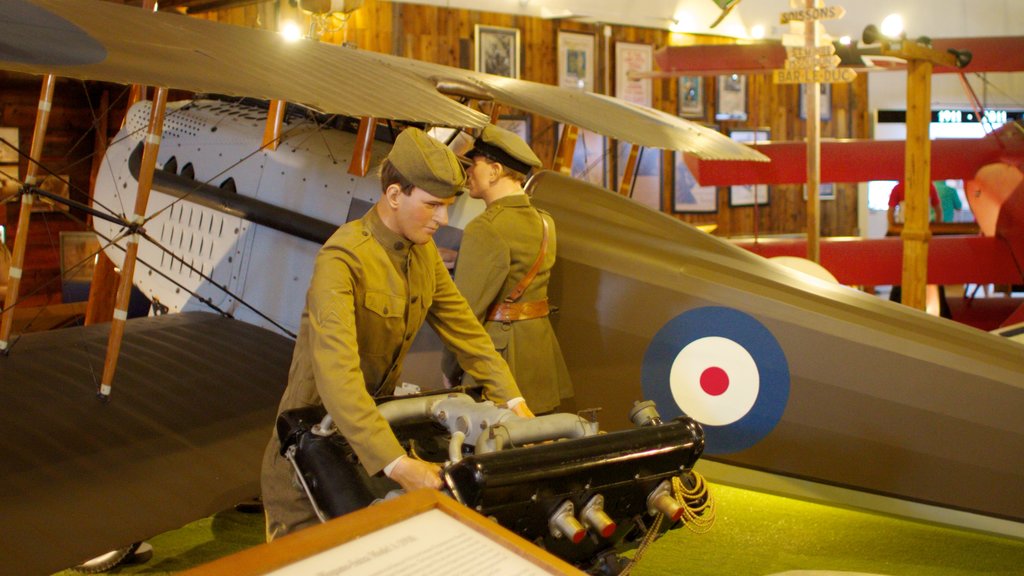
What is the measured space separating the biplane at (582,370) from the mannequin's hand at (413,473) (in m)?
1.10

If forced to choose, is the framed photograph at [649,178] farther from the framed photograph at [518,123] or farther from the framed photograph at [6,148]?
the framed photograph at [6,148]

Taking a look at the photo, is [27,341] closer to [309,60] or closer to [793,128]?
[309,60]

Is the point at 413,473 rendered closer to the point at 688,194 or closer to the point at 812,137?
the point at 812,137

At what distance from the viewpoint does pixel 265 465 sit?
7.93 feet

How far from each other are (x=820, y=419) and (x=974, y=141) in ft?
26.4

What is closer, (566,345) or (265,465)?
(265,465)

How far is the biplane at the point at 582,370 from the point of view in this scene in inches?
115

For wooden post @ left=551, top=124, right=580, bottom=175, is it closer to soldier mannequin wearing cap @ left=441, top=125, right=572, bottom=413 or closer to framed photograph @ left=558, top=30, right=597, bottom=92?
soldier mannequin wearing cap @ left=441, top=125, right=572, bottom=413

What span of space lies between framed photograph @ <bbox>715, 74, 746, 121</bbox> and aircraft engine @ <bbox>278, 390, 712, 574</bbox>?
12376 millimetres

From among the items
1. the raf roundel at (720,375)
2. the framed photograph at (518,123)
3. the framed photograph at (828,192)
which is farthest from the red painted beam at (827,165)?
the raf roundel at (720,375)

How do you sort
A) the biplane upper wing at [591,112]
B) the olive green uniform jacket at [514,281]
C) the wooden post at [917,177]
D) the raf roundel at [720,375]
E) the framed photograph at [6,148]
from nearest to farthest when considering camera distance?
1. the olive green uniform jacket at [514,281]
2. the raf roundel at [720,375]
3. the biplane upper wing at [591,112]
4. the wooden post at [917,177]
5. the framed photograph at [6,148]

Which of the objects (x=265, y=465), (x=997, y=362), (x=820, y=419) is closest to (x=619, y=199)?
(x=820, y=419)

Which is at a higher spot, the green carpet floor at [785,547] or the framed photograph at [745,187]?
the framed photograph at [745,187]

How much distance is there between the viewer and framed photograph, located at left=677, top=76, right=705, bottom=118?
44.7 feet
